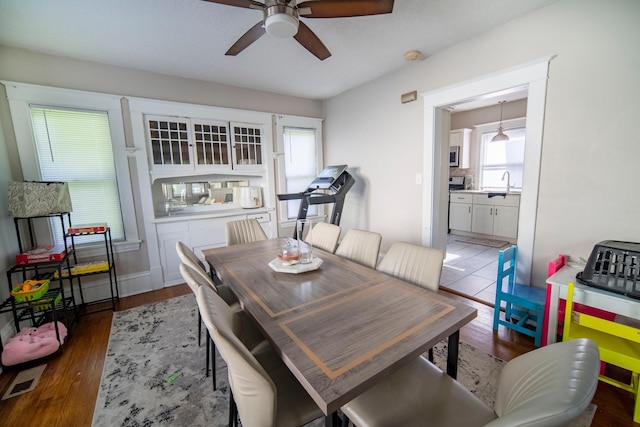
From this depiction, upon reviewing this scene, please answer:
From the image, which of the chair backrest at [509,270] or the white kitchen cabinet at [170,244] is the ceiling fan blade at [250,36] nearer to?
the white kitchen cabinet at [170,244]

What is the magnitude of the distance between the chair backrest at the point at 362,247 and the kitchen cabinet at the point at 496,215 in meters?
3.69

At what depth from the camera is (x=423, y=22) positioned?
7.25 ft

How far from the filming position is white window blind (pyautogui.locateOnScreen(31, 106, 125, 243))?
2.70 m

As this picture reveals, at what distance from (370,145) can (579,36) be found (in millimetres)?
2185

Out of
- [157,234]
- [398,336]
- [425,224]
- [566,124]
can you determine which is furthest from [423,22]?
[157,234]

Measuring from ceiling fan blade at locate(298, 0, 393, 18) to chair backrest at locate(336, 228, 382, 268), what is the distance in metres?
1.47

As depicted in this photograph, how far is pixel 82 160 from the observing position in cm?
287

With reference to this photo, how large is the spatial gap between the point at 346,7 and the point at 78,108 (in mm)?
2974

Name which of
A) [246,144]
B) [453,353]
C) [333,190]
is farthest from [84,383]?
[246,144]

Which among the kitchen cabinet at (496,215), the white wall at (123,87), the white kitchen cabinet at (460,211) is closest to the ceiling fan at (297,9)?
the white wall at (123,87)

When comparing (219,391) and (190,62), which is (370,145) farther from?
(219,391)

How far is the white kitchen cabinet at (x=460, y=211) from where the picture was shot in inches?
203

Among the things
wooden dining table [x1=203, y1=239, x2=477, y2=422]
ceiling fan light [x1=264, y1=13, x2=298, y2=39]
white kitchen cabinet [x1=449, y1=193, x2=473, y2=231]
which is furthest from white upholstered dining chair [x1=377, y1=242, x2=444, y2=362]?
white kitchen cabinet [x1=449, y1=193, x2=473, y2=231]

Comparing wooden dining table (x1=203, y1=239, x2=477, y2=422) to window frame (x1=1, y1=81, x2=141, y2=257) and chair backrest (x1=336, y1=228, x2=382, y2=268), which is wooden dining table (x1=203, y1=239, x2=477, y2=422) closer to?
chair backrest (x1=336, y1=228, x2=382, y2=268)
